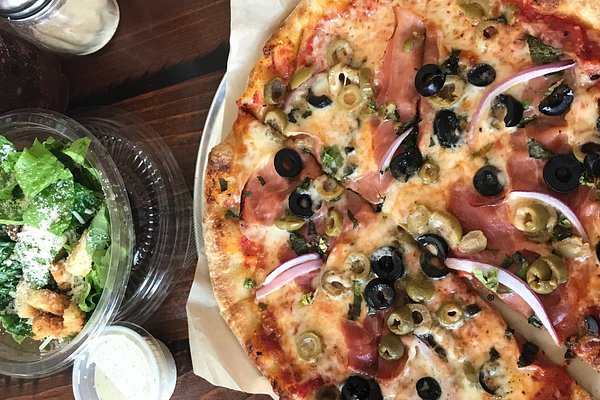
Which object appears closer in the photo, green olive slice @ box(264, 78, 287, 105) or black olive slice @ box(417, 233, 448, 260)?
black olive slice @ box(417, 233, 448, 260)

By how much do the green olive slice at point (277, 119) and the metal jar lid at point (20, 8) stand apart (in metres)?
0.77

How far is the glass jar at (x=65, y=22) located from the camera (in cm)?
219

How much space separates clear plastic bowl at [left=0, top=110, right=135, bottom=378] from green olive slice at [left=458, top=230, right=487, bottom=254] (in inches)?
38.8

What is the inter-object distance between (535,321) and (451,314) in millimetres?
199

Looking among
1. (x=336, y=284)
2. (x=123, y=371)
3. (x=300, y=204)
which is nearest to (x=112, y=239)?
→ (x=123, y=371)

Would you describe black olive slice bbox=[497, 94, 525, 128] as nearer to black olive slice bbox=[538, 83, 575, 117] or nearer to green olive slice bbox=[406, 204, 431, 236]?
black olive slice bbox=[538, 83, 575, 117]

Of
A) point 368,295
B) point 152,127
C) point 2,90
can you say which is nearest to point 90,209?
point 152,127

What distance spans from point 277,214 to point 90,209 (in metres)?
0.63

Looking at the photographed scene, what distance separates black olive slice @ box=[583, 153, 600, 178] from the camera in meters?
1.65

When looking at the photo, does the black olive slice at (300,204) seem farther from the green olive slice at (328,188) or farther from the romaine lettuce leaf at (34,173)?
the romaine lettuce leaf at (34,173)

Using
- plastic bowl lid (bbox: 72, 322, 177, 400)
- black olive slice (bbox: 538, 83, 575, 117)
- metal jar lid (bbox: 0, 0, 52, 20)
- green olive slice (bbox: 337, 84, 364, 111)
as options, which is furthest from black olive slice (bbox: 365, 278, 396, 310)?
metal jar lid (bbox: 0, 0, 52, 20)

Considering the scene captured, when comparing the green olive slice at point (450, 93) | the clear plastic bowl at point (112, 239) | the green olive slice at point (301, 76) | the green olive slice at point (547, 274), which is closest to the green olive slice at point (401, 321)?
the green olive slice at point (547, 274)

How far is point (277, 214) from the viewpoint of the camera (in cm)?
207

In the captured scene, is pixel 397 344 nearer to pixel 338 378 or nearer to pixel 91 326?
pixel 338 378
